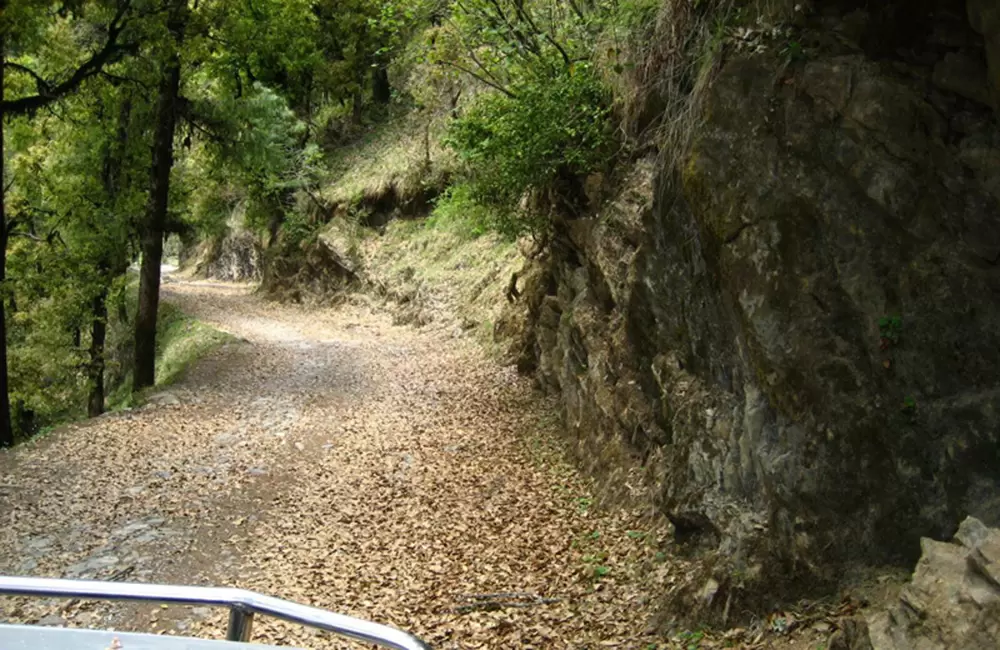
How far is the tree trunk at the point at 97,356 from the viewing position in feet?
56.4

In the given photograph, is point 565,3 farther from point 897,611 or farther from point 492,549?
point 897,611

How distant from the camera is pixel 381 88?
115 feet

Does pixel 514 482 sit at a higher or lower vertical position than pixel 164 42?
lower

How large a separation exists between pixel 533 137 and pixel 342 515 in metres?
5.31

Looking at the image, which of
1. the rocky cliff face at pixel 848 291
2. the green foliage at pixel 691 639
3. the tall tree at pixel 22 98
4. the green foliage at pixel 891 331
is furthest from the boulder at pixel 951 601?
the tall tree at pixel 22 98

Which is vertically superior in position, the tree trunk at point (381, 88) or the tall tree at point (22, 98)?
the tree trunk at point (381, 88)

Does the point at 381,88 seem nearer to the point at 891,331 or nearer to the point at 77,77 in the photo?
the point at 77,77

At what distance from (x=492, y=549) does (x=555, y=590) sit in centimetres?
126

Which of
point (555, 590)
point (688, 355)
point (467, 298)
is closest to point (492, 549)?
point (555, 590)

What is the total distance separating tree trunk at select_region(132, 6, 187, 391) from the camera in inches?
644

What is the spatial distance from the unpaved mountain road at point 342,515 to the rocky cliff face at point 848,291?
153 cm

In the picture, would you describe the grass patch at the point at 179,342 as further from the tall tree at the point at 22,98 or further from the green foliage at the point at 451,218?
the green foliage at the point at 451,218

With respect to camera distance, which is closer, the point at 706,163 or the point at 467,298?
the point at 706,163

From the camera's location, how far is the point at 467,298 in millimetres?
22047
